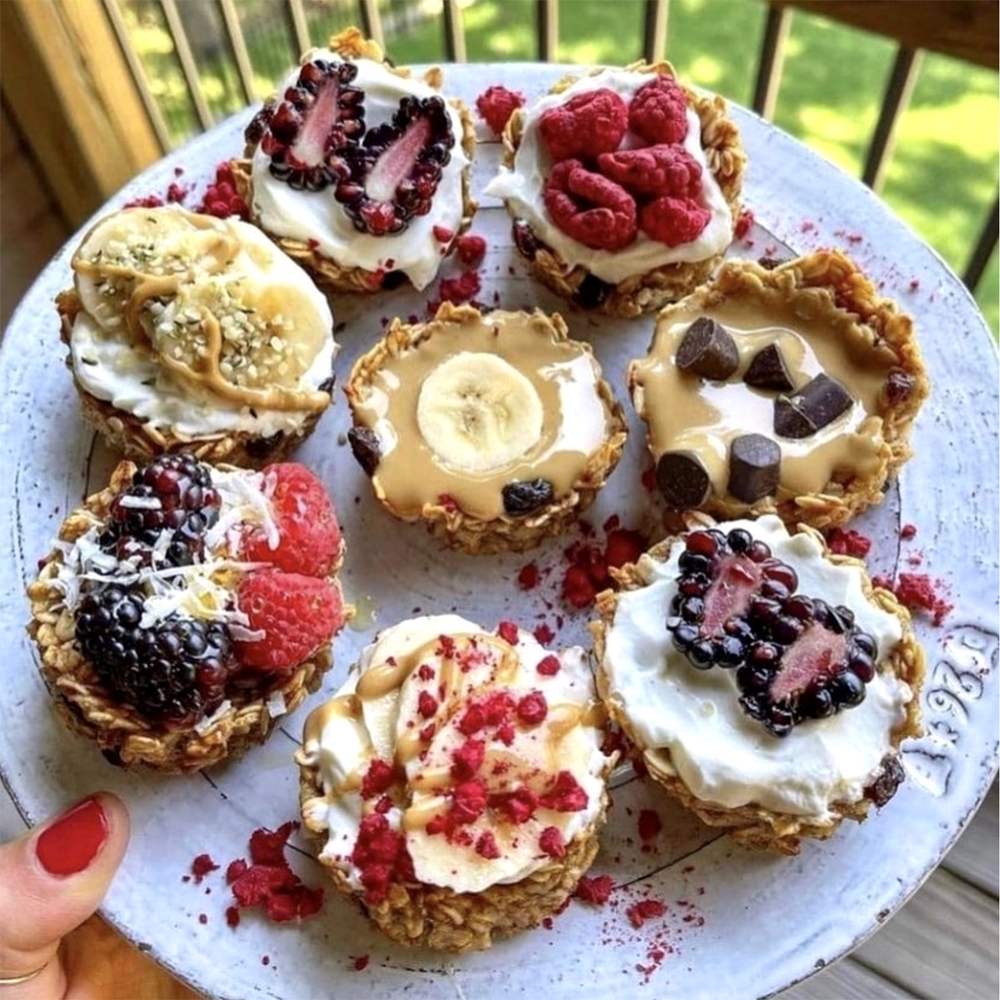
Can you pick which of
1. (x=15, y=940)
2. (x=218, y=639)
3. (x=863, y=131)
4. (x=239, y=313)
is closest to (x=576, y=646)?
(x=218, y=639)

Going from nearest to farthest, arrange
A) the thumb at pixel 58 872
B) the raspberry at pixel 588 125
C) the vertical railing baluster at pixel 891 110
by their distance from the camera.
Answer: the thumb at pixel 58 872 → the raspberry at pixel 588 125 → the vertical railing baluster at pixel 891 110

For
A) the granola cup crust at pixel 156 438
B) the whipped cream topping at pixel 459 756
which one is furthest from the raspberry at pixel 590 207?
the whipped cream topping at pixel 459 756

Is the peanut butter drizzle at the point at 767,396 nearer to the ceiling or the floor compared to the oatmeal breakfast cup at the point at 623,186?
nearer to the floor

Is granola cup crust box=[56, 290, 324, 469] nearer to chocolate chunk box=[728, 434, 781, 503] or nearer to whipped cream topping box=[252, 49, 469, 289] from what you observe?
whipped cream topping box=[252, 49, 469, 289]

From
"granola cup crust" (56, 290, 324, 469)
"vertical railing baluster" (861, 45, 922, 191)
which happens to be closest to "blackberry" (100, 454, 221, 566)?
"granola cup crust" (56, 290, 324, 469)

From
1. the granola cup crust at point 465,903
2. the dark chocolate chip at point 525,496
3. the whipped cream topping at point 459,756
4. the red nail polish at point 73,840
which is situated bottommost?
the granola cup crust at point 465,903

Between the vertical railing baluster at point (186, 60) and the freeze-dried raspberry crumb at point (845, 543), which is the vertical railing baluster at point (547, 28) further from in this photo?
the freeze-dried raspberry crumb at point (845, 543)
